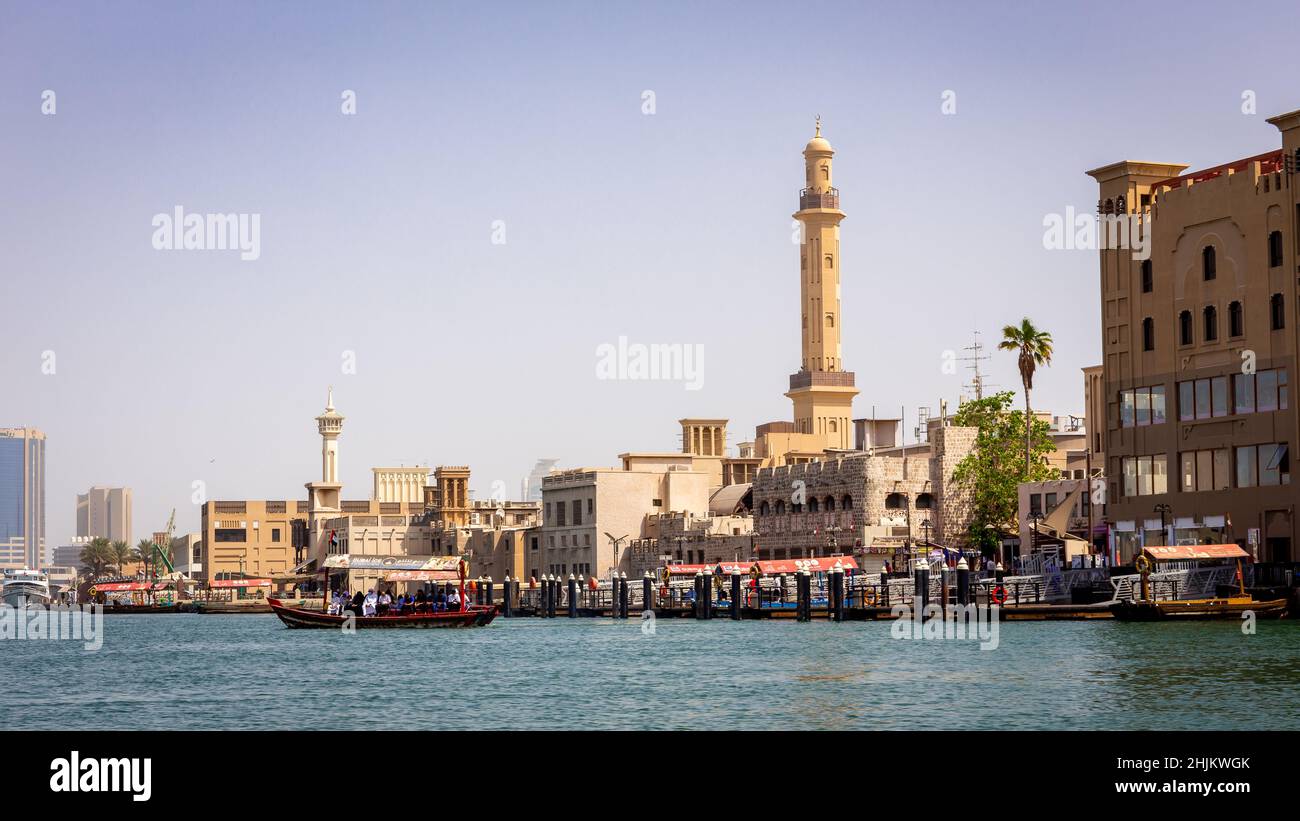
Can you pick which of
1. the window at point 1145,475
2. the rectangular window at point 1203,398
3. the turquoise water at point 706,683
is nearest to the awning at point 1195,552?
the turquoise water at point 706,683

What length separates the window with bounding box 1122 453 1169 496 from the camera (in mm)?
83312

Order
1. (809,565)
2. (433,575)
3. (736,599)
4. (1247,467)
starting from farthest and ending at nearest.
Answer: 1. (433,575)
2. (809,565)
3. (736,599)
4. (1247,467)

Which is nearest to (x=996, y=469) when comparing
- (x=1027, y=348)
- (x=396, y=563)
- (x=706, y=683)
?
(x=1027, y=348)

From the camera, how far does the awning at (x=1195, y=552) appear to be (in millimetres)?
74062

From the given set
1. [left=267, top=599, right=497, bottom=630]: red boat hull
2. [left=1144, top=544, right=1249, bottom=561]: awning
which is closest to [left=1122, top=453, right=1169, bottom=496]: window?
[left=1144, top=544, right=1249, bottom=561]: awning

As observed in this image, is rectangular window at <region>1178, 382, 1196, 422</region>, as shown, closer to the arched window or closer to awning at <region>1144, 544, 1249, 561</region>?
the arched window

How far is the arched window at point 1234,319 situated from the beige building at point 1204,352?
0.06 metres

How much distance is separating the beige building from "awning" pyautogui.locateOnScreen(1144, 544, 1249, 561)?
2258mm

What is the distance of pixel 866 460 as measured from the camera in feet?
379

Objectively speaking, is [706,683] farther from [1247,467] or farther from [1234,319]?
[1234,319]

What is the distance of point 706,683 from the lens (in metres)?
49.2

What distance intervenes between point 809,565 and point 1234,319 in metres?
33.2

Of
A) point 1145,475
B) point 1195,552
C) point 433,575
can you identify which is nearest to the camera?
point 1195,552

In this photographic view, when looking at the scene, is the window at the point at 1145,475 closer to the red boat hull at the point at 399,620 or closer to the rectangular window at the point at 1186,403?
the rectangular window at the point at 1186,403
